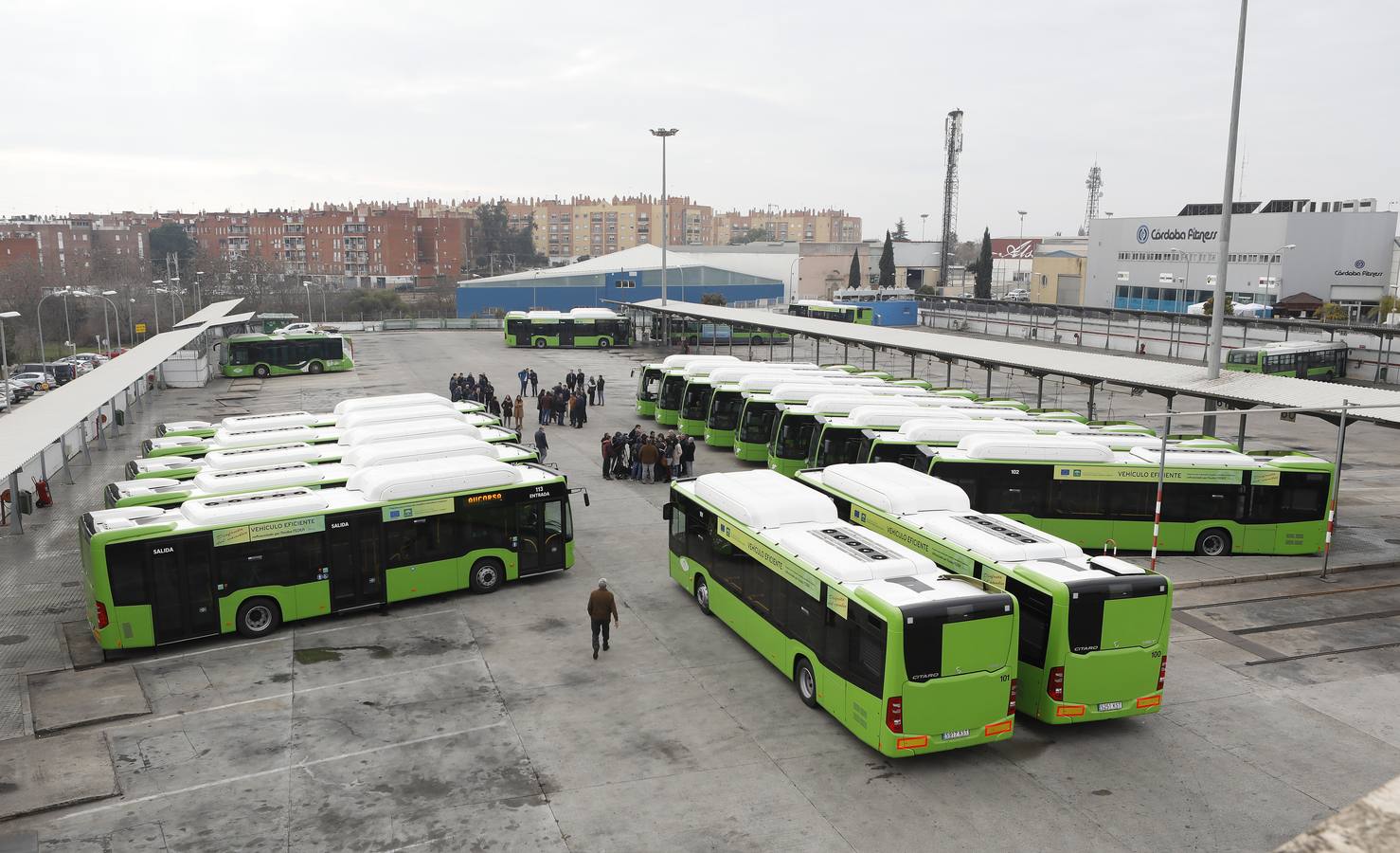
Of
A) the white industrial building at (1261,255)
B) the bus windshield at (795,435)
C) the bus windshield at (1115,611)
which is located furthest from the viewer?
the white industrial building at (1261,255)

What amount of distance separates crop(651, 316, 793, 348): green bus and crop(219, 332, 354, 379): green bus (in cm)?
1835

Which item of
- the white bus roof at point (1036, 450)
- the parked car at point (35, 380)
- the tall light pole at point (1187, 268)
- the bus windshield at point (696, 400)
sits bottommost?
the parked car at point (35, 380)

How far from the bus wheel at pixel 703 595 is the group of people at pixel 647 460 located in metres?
9.46

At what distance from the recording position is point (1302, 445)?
3325cm

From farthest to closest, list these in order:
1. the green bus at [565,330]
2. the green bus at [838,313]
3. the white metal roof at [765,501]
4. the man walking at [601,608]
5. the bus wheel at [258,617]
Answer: the green bus at [838,313]
the green bus at [565,330]
the bus wheel at [258,617]
the white metal roof at [765,501]
the man walking at [601,608]

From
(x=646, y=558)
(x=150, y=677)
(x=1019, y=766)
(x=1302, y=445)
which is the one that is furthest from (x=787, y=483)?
(x=1302, y=445)

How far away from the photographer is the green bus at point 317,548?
47.4 ft

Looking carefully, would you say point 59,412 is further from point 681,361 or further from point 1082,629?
point 1082,629

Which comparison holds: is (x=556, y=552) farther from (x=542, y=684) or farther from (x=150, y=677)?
(x=150, y=677)

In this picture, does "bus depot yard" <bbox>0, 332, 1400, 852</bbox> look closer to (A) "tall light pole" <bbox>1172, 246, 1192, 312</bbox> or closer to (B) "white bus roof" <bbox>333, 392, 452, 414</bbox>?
(B) "white bus roof" <bbox>333, 392, 452, 414</bbox>

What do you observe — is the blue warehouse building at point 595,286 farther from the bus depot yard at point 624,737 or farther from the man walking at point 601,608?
the man walking at point 601,608

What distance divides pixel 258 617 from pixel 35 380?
4360 centimetres

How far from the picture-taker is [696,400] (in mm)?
31250

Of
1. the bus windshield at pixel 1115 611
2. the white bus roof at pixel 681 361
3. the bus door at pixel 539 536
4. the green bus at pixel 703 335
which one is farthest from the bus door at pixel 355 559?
the green bus at pixel 703 335
